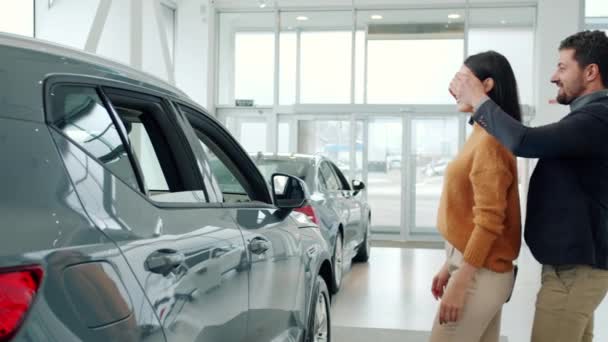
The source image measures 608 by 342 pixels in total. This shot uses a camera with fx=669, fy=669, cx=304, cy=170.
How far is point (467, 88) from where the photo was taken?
79.2 inches

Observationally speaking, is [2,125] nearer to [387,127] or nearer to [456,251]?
[456,251]

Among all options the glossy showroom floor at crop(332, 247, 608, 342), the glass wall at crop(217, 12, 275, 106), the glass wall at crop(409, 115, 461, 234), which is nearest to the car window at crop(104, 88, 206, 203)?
the glossy showroom floor at crop(332, 247, 608, 342)

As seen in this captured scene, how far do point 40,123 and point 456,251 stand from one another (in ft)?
4.42

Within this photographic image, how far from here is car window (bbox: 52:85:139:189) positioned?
141 cm

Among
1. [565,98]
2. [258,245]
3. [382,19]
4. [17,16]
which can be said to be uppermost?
[382,19]

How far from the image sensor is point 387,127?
13.0m

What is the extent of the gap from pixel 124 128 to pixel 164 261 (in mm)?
358

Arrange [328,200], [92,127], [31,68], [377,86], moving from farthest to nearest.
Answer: [377,86], [328,200], [92,127], [31,68]

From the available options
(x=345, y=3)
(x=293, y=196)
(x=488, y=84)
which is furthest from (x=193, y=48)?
(x=488, y=84)

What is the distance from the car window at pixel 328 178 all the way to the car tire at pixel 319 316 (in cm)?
305

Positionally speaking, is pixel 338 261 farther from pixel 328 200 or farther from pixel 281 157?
pixel 281 157

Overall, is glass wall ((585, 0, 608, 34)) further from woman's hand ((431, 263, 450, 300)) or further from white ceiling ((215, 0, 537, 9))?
→ woman's hand ((431, 263, 450, 300))

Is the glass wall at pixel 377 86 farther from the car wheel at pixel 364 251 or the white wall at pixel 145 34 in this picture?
the car wheel at pixel 364 251

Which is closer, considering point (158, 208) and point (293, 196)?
point (158, 208)
